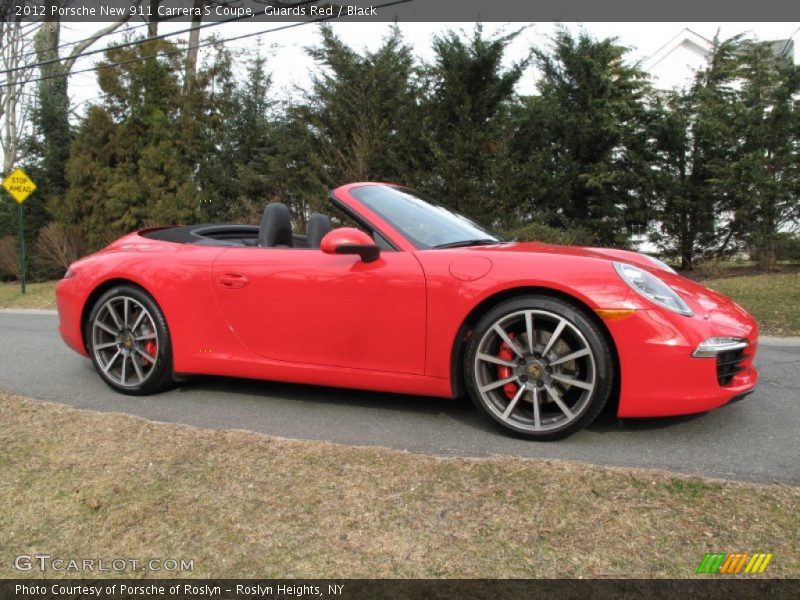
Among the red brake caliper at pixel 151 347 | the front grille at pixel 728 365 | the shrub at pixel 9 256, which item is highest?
the front grille at pixel 728 365

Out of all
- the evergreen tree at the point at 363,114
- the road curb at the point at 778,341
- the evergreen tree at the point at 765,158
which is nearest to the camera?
the road curb at the point at 778,341

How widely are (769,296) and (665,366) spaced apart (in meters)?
6.41

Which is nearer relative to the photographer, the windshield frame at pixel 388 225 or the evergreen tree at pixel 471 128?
the windshield frame at pixel 388 225

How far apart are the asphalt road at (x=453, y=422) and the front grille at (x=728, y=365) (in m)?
0.31

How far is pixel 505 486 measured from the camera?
8.13 ft

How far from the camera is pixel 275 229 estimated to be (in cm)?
418

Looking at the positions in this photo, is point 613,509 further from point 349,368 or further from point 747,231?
point 747,231

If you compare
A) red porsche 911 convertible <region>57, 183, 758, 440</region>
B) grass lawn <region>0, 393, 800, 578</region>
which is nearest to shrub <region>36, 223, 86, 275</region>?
red porsche 911 convertible <region>57, 183, 758, 440</region>

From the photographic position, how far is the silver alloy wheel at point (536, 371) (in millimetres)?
2982

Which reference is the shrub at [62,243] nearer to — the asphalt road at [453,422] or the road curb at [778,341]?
the asphalt road at [453,422]

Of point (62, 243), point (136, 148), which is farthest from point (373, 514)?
point (62, 243)

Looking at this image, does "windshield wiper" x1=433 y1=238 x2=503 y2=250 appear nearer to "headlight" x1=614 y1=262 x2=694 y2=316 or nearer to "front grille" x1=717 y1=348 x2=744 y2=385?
"headlight" x1=614 y1=262 x2=694 y2=316

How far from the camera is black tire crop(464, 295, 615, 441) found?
2.94m

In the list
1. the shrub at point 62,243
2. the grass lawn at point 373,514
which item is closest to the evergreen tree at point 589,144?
the grass lawn at point 373,514
